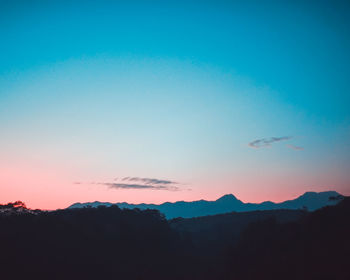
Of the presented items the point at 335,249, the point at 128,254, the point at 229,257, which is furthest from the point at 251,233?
the point at 128,254

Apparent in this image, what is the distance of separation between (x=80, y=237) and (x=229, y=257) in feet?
84.9

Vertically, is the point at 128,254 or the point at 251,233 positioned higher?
the point at 251,233

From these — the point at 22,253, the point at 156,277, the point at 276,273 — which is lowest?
the point at 156,277

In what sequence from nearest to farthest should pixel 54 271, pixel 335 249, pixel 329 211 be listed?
pixel 335 249 < pixel 54 271 < pixel 329 211

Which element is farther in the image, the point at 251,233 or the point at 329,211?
the point at 251,233

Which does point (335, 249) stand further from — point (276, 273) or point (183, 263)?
point (183, 263)

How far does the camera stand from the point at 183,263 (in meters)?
49.6

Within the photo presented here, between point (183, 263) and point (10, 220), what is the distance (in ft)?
106

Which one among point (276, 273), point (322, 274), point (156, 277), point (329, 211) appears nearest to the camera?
point (322, 274)

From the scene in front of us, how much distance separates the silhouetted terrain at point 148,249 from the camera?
31141mm

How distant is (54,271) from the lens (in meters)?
34.6

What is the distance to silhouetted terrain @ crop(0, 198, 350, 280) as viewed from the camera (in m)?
31.1

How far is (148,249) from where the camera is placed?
157 feet

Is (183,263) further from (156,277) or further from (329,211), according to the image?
(329,211)
